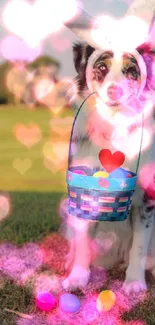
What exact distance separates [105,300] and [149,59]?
1.19 metres

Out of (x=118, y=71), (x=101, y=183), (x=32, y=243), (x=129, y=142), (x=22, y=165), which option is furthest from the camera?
(x=22, y=165)

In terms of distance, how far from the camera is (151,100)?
2336mm

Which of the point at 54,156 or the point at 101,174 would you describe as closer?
the point at 101,174

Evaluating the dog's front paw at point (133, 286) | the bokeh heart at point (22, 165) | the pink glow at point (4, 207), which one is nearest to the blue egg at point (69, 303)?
the dog's front paw at point (133, 286)

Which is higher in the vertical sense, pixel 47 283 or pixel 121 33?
pixel 121 33

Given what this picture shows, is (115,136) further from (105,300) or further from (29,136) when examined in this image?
(29,136)

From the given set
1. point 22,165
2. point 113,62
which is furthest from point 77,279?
point 22,165

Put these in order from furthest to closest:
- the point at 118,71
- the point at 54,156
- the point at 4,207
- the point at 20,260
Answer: the point at 54,156, the point at 4,207, the point at 20,260, the point at 118,71

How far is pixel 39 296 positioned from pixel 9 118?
1051cm

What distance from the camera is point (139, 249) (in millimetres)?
2727

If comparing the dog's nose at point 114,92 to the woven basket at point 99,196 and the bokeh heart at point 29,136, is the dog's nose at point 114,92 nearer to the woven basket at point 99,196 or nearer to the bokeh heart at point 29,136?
the woven basket at point 99,196

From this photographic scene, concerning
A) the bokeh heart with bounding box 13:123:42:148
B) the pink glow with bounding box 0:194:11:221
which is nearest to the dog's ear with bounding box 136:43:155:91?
the pink glow with bounding box 0:194:11:221

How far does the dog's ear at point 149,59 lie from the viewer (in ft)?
7.24

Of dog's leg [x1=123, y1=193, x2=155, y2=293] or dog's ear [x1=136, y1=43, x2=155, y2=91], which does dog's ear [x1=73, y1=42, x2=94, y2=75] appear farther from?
dog's leg [x1=123, y1=193, x2=155, y2=293]
